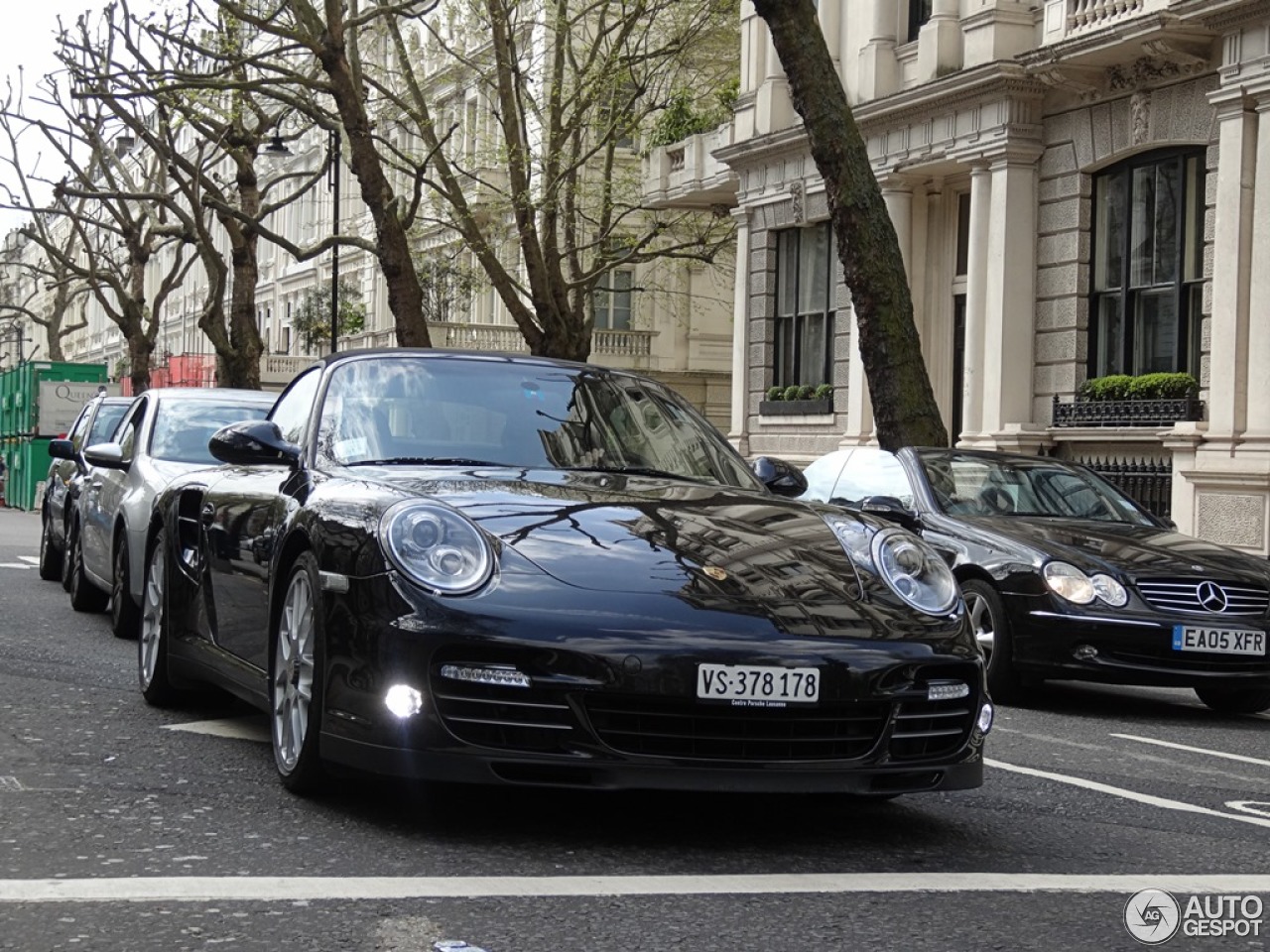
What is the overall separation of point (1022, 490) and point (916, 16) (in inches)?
702

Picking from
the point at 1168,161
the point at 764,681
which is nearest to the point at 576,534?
the point at 764,681

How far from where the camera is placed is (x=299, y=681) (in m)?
6.07

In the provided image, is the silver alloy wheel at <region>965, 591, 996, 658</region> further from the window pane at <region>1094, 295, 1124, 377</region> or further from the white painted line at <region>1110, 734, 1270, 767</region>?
the window pane at <region>1094, 295, 1124, 377</region>

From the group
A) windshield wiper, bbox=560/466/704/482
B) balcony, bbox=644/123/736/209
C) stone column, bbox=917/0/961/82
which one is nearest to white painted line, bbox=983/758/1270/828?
windshield wiper, bbox=560/466/704/482

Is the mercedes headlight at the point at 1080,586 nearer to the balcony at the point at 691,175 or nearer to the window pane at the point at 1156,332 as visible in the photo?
the window pane at the point at 1156,332

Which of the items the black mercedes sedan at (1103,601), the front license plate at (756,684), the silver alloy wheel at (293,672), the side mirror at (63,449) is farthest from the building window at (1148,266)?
the front license plate at (756,684)

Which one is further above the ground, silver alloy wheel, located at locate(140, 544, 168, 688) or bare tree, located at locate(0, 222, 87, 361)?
bare tree, located at locate(0, 222, 87, 361)

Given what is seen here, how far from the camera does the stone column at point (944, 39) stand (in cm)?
2642

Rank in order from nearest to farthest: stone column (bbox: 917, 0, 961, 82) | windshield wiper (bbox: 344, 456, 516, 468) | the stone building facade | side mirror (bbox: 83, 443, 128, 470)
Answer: windshield wiper (bbox: 344, 456, 516, 468), side mirror (bbox: 83, 443, 128, 470), the stone building facade, stone column (bbox: 917, 0, 961, 82)

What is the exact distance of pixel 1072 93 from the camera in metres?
24.3

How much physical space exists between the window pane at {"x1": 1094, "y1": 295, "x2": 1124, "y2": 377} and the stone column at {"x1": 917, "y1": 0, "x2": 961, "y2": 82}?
4.26m

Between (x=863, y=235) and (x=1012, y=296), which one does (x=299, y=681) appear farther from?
(x=1012, y=296)

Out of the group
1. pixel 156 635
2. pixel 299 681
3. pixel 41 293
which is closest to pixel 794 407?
pixel 156 635

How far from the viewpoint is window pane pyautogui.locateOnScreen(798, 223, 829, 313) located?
100ft
